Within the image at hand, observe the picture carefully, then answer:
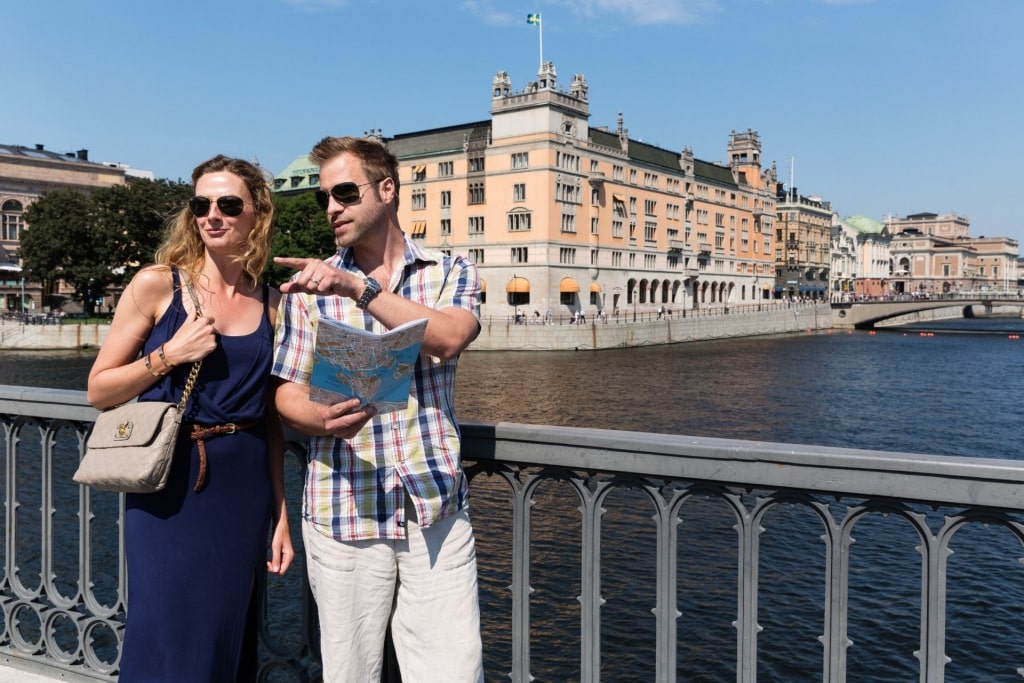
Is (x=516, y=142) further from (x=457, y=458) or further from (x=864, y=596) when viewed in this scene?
(x=457, y=458)

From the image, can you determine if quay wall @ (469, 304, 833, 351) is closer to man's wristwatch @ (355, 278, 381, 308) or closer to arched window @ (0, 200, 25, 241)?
man's wristwatch @ (355, 278, 381, 308)

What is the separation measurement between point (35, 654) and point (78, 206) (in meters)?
64.2

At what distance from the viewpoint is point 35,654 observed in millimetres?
4539

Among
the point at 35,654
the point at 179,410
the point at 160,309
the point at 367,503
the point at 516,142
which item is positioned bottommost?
the point at 35,654

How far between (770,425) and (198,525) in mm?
29402

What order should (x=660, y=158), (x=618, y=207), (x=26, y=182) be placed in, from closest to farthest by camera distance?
(x=26, y=182) < (x=618, y=207) < (x=660, y=158)

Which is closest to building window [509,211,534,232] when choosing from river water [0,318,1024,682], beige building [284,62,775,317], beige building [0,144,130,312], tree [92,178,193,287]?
beige building [284,62,775,317]

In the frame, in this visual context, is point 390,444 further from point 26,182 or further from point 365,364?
point 26,182

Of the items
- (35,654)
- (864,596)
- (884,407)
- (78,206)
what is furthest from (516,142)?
(35,654)

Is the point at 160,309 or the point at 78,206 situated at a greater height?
the point at 78,206

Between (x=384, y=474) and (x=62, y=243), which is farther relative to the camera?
(x=62, y=243)

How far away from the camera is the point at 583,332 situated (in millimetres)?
61750

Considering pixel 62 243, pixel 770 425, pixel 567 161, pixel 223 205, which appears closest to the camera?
pixel 223 205

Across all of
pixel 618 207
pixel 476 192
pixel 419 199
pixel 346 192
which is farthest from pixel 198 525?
pixel 618 207
